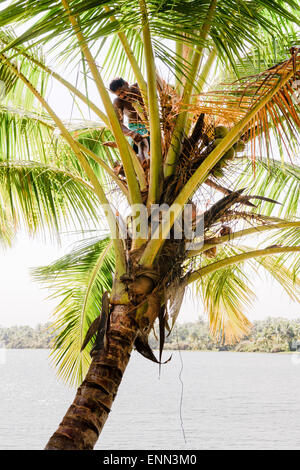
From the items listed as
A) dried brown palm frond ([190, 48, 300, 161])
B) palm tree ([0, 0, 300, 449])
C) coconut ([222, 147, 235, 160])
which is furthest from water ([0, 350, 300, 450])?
dried brown palm frond ([190, 48, 300, 161])

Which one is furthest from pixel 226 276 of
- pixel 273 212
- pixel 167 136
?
pixel 167 136

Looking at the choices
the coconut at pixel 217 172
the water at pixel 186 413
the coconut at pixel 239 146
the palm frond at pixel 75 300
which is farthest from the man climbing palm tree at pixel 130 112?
the water at pixel 186 413

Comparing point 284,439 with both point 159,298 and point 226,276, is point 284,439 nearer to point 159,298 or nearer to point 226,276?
point 226,276

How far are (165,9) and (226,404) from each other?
19204mm

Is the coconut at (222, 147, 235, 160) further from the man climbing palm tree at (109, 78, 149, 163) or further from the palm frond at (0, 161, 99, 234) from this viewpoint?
the palm frond at (0, 161, 99, 234)

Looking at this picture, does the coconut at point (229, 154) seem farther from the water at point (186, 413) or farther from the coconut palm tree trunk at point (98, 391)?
the water at point (186, 413)

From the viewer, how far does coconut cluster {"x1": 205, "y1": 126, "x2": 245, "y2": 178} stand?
103 inches

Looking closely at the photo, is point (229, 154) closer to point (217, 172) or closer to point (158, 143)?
point (217, 172)

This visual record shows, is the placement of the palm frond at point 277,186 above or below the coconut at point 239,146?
below

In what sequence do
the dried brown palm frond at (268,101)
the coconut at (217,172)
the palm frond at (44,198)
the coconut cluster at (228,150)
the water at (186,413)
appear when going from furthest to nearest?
the water at (186,413)
the palm frond at (44,198)
the coconut at (217,172)
the coconut cluster at (228,150)
the dried brown palm frond at (268,101)

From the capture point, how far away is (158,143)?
8.18ft

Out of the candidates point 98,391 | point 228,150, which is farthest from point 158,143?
point 98,391

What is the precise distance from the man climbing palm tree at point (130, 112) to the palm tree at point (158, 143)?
0.09 meters

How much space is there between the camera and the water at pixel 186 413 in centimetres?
1402
